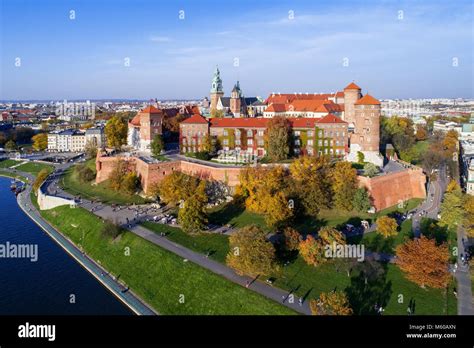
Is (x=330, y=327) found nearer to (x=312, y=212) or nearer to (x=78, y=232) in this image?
(x=312, y=212)

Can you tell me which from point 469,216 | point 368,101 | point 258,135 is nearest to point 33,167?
point 258,135

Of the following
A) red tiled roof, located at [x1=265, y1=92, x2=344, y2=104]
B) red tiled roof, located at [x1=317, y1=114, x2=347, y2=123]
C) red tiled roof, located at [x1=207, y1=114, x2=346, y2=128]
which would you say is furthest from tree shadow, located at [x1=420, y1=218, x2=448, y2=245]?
red tiled roof, located at [x1=265, y1=92, x2=344, y2=104]

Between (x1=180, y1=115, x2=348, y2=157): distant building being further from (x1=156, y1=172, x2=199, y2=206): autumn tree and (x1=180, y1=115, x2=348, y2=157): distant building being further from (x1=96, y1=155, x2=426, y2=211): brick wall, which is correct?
(x1=156, y1=172, x2=199, y2=206): autumn tree

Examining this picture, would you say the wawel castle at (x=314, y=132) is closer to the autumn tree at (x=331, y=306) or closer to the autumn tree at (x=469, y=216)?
the autumn tree at (x=469, y=216)

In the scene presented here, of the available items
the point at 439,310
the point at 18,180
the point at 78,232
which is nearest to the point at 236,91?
the point at 18,180

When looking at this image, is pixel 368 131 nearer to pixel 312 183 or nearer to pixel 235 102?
pixel 312 183

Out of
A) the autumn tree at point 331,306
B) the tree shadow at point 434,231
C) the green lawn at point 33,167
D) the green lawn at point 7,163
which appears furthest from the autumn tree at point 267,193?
the green lawn at point 7,163
